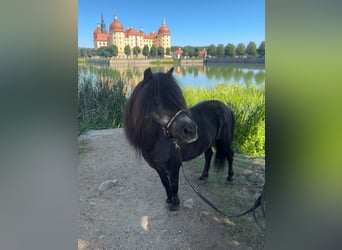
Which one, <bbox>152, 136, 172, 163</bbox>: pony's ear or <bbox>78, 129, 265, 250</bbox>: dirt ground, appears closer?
<bbox>78, 129, 265, 250</bbox>: dirt ground

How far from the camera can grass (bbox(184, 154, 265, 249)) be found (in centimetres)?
121

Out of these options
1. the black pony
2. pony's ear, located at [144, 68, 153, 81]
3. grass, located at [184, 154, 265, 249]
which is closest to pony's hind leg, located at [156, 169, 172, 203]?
the black pony

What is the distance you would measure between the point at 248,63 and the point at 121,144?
721mm

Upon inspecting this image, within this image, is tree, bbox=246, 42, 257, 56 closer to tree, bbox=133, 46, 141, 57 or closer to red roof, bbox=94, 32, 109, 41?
tree, bbox=133, 46, 141, 57

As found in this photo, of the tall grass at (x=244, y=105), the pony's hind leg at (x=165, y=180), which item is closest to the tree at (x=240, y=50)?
the tall grass at (x=244, y=105)

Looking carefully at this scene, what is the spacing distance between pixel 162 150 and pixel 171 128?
17cm

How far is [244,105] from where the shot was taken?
1.27 meters

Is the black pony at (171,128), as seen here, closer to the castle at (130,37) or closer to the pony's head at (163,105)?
the pony's head at (163,105)

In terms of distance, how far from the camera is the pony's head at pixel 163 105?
47.8 inches

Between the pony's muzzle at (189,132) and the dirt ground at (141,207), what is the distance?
0.76 ft

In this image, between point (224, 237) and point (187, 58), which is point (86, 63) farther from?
point (224, 237)

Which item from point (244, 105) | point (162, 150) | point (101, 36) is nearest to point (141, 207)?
point (162, 150)

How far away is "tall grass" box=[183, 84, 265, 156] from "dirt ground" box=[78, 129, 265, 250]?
0.08m

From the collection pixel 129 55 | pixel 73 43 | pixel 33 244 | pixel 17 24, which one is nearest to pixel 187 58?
pixel 129 55
